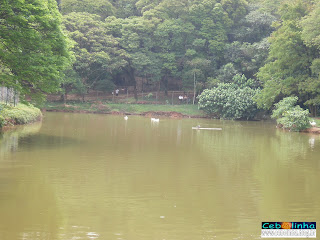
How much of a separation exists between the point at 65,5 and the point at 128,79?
37.8ft

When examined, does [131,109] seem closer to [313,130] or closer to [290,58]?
[290,58]

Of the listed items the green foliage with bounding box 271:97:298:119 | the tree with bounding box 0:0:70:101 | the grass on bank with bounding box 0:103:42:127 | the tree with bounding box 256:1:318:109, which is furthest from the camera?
the tree with bounding box 256:1:318:109

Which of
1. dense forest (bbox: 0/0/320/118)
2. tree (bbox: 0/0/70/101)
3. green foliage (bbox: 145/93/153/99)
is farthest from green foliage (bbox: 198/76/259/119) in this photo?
tree (bbox: 0/0/70/101)

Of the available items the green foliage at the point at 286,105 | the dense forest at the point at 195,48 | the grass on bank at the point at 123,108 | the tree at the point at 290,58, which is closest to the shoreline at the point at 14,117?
the dense forest at the point at 195,48

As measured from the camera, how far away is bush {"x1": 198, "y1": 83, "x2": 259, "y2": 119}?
38.1 meters

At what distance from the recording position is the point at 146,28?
43906 millimetres

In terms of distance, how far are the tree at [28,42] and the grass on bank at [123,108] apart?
906 inches

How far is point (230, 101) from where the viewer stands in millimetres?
38219

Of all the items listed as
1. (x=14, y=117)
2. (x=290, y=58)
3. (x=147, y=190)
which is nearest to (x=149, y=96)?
(x=290, y=58)

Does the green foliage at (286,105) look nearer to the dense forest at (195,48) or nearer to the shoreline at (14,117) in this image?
the dense forest at (195,48)

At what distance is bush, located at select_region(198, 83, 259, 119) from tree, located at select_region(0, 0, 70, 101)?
2334 centimetres

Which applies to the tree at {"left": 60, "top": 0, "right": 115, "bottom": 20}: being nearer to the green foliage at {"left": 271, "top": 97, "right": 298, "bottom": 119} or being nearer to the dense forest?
the dense forest

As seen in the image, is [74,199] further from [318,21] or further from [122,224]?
[318,21]

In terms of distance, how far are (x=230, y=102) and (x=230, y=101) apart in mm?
113
